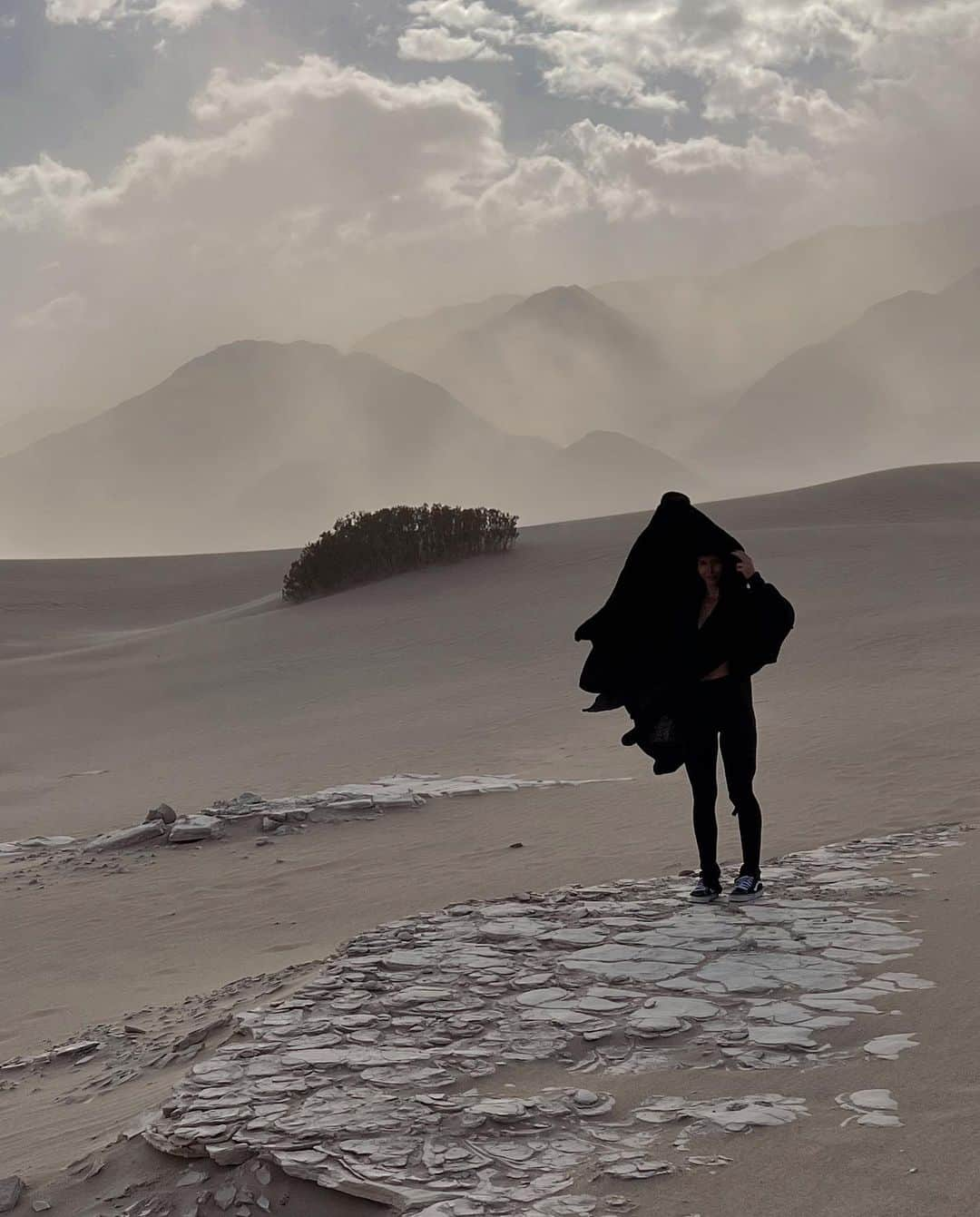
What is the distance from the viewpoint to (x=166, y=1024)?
5078 mm

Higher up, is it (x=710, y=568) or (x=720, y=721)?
(x=710, y=568)

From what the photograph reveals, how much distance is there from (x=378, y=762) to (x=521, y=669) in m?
4.47

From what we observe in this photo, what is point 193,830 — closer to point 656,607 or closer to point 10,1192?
point 656,607

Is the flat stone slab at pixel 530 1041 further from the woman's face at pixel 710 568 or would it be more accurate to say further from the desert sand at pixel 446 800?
the woman's face at pixel 710 568

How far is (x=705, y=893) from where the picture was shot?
592cm

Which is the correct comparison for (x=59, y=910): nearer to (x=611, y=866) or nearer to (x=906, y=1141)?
(x=611, y=866)

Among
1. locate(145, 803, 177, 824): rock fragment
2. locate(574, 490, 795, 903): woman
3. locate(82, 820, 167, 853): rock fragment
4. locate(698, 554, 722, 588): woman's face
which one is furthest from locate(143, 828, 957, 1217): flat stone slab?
locate(145, 803, 177, 824): rock fragment

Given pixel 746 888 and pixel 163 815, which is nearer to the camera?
pixel 746 888

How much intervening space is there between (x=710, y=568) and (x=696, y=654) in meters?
0.38

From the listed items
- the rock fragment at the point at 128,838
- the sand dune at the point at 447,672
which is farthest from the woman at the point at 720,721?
the rock fragment at the point at 128,838

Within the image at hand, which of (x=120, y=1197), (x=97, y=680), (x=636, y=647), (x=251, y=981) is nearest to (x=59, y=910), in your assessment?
(x=251, y=981)

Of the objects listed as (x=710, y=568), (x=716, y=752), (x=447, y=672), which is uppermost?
(x=710, y=568)

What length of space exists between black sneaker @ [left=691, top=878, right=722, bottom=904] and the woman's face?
135cm

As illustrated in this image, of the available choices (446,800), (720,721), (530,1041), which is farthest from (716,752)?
(446,800)
